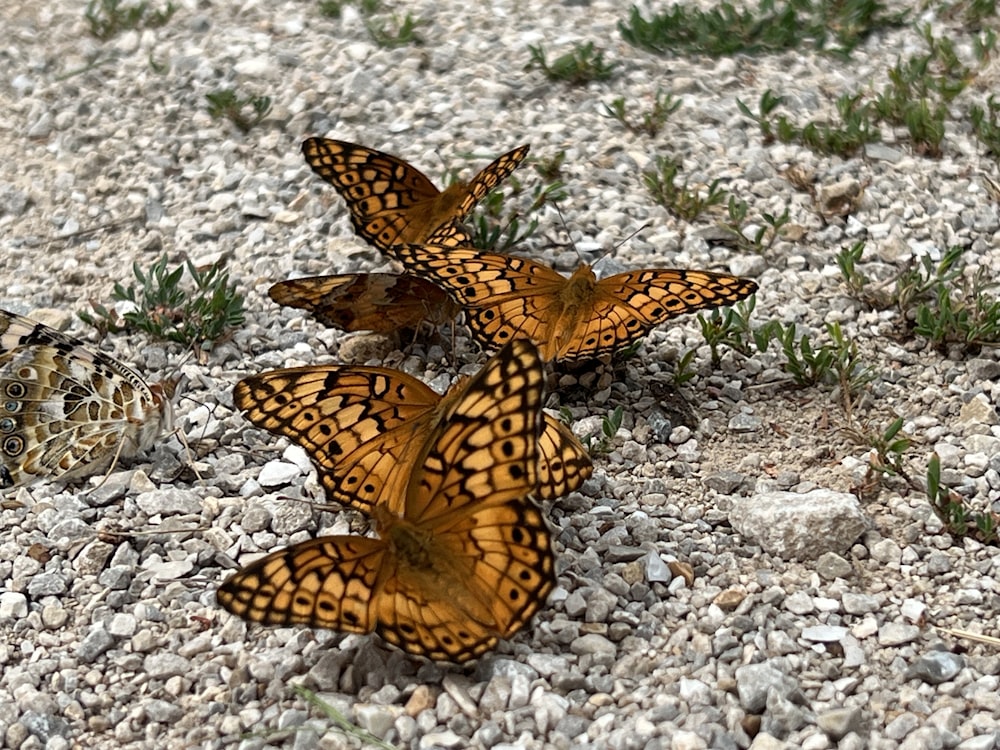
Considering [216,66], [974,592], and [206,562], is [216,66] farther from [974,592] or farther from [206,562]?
[974,592]

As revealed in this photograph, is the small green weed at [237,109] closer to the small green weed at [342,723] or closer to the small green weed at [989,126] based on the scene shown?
the small green weed at [989,126]

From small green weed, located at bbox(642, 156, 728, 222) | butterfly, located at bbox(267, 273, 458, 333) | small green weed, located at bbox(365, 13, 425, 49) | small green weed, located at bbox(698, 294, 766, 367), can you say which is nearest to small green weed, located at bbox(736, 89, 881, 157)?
small green weed, located at bbox(642, 156, 728, 222)

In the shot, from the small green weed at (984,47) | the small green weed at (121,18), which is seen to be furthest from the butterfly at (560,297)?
the small green weed at (121,18)

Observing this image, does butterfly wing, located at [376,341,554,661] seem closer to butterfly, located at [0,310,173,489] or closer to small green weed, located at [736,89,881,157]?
butterfly, located at [0,310,173,489]

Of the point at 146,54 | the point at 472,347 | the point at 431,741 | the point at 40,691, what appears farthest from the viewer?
the point at 146,54

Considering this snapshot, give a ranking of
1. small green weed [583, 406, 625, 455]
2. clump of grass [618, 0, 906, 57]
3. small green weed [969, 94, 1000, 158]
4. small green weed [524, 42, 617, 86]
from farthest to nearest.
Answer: clump of grass [618, 0, 906, 57] → small green weed [524, 42, 617, 86] → small green weed [969, 94, 1000, 158] → small green weed [583, 406, 625, 455]

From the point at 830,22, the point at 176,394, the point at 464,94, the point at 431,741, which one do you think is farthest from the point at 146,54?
the point at 431,741
